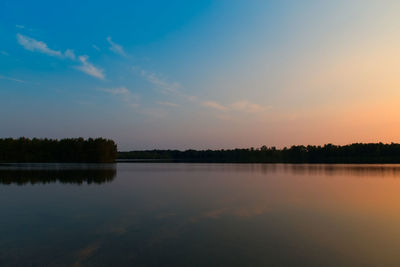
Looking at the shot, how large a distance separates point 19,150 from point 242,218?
422 feet

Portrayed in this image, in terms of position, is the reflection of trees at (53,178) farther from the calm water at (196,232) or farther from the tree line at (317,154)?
the tree line at (317,154)

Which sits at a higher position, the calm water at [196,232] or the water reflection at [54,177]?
the water reflection at [54,177]

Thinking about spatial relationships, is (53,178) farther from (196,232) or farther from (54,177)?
(196,232)

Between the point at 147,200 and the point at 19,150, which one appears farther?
the point at 19,150

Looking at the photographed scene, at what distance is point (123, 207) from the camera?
16688 mm

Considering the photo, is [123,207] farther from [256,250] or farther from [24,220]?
[256,250]

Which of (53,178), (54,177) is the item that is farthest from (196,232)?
(54,177)

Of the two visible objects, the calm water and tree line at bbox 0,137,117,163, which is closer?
the calm water

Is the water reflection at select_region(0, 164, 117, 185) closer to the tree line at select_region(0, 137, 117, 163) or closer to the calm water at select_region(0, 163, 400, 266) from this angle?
the calm water at select_region(0, 163, 400, 266)

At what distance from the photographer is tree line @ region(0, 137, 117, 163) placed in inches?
4663

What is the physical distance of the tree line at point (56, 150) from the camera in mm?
118438

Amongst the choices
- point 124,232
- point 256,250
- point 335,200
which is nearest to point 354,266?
point 256,250

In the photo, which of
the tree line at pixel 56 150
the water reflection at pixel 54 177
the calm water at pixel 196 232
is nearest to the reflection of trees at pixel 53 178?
the water reflection at pixel 54 177

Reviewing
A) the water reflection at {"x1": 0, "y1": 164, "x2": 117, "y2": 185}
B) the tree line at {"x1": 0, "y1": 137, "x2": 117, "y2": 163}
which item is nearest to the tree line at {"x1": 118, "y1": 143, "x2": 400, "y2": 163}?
the tree line at {"x1": 0, "y1": 137, "x2": 117, "y2": 163}
